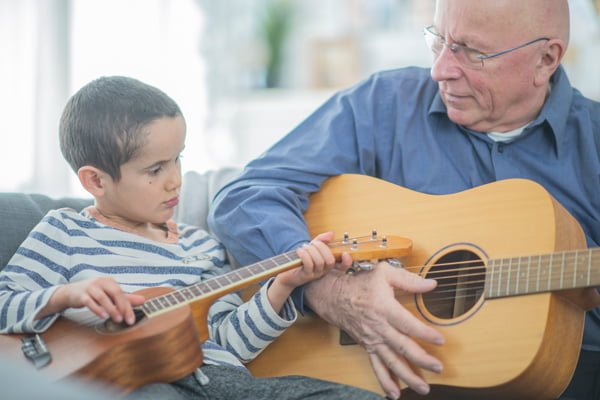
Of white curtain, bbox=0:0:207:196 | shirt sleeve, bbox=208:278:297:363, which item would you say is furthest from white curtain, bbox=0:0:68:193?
shirt sleeve, bbox=208:278:297:363

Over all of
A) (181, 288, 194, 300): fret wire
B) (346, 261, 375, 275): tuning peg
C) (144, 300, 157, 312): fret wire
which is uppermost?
(346, 261, 375, 275): tuning peg

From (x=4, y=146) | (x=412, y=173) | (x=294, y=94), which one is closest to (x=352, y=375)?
(x=412, y=173)

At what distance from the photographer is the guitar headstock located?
1.43 metres

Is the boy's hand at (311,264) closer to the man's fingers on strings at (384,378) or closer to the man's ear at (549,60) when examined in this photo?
the man's fingers on strings at (384,378)

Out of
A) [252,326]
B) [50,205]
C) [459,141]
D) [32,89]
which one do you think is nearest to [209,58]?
[32,89]

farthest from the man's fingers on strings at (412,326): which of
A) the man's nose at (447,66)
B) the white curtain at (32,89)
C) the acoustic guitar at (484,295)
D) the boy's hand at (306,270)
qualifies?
the white curtain at (32,89)

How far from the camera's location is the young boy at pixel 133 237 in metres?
1.41

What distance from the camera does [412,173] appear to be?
5.63 ft

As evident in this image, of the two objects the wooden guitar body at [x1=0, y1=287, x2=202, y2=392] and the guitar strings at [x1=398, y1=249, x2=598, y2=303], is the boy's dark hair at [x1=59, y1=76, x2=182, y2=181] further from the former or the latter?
the guitar strings at [x1=398, y1=249, x2=598, y2=303]

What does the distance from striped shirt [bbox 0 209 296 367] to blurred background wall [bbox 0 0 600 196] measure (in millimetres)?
1502

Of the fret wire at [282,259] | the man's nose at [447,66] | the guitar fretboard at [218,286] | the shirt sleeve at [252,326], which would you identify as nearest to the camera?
the guitar fretboard at [218,286]

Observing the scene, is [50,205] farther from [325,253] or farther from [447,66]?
[447,66]

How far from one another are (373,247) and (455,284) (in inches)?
7.4

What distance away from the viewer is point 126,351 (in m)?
1.17
